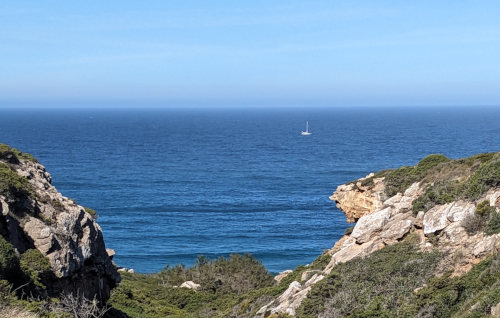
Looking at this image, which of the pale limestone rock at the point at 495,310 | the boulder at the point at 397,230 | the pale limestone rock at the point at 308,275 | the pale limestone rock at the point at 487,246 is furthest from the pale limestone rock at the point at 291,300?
the pale limestone rock at the point at 495,310

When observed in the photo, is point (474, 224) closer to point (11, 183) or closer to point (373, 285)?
point (373, 285)

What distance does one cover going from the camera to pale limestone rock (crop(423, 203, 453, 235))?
22.2m

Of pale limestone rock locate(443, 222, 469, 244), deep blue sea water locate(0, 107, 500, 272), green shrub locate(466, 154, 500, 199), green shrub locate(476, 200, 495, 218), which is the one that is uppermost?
green shrub locate(466, 154, 500, 199)

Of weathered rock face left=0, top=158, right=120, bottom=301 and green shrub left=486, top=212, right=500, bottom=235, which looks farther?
green shrub left=486, top=212, right=500, bottom=235

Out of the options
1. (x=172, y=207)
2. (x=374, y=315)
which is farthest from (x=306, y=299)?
(x=172, y=207)

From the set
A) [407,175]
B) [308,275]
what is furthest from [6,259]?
[407,175]

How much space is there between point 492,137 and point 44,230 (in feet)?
483

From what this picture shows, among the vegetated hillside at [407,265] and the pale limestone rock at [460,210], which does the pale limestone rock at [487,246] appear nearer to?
the vegetated hillside at [407,265]

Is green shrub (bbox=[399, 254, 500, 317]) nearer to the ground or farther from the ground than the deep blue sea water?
farther from the ground

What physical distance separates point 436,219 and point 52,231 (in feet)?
45.1

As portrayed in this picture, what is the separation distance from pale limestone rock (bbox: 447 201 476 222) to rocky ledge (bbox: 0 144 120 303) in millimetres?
13109

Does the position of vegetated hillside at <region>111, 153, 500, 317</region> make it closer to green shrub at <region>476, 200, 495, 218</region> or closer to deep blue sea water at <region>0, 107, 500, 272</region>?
green shrub at <region>476, 200, 495, 218</region>

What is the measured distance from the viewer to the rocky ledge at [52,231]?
19203 millimetres

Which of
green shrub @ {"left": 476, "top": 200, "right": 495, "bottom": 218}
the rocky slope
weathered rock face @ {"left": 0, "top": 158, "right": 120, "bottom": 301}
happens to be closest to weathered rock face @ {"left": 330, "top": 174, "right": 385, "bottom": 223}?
the rocky slope
